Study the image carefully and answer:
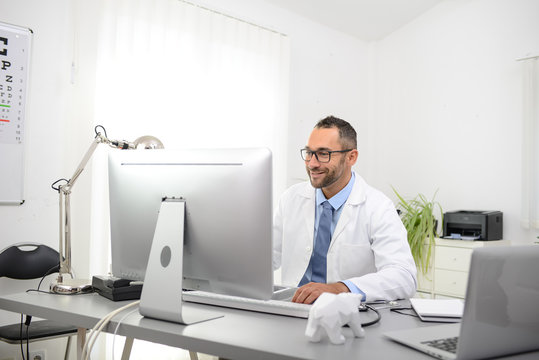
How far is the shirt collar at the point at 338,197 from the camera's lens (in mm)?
2137

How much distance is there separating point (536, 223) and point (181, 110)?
2.70 meters

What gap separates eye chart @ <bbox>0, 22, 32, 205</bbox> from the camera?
2.51m

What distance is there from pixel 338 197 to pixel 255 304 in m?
0.87

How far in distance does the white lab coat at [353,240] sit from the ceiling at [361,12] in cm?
239

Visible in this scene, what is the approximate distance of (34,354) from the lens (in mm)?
2566

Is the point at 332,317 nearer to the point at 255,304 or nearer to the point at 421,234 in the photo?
the point at 255,304

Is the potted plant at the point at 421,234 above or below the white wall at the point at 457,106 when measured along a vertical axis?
below

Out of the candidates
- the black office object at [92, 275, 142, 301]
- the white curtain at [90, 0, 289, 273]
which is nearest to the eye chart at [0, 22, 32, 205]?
the white curtain at [90, 0, 289, 273]

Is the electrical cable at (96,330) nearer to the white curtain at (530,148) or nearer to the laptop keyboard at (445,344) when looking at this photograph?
the laptop keyboard at (445,344)

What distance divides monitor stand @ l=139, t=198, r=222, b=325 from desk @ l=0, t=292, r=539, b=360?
30 mm

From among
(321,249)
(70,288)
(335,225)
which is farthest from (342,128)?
(70,288)

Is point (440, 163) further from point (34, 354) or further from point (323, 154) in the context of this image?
point (34, 354)

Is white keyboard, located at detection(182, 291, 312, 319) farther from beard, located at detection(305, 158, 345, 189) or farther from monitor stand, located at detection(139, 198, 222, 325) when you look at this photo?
beard, located at detection(305, 158, 345, 189)

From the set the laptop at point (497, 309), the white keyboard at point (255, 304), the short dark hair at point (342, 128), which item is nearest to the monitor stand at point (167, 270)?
the white keyboard at point (255, 304)
